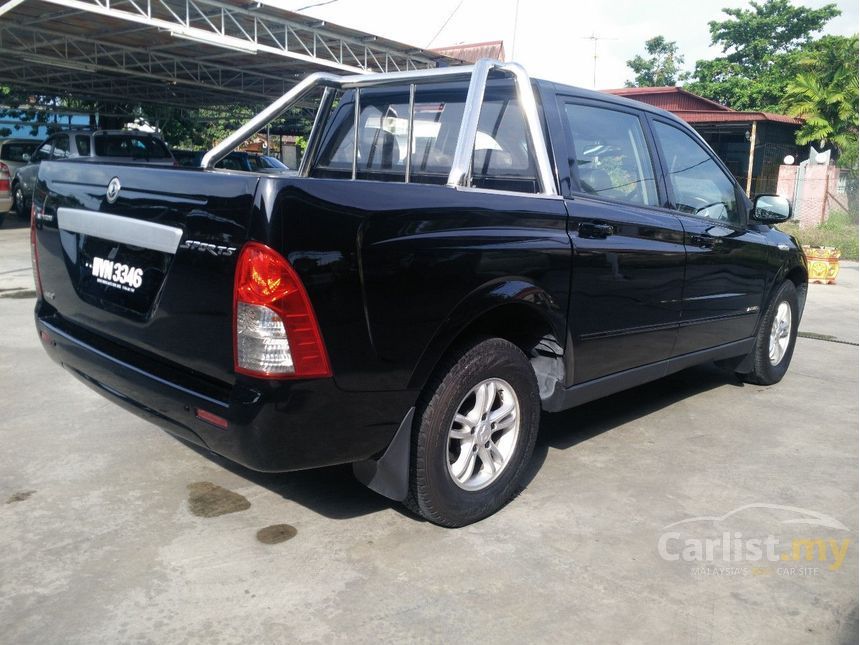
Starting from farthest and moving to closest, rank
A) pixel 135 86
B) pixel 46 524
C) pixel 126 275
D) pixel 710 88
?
1. pixel 710 88
2. pixel 135 86
3. pixel 46 524
4. pixel 126 275

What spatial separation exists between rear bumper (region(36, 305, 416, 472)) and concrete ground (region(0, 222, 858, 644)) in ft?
1.59

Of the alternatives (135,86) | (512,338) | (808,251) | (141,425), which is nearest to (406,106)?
(512,338)

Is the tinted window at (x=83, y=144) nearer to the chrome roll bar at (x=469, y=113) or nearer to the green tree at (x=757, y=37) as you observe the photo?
the chrome roll bar at (x=469, y=113)

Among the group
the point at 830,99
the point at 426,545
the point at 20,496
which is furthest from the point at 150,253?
the point at 830,99

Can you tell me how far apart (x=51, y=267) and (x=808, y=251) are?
11370 millimetres

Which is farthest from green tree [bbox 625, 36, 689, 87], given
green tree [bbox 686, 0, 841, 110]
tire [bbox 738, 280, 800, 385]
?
tire [bbox 738, 280, 800, 385]

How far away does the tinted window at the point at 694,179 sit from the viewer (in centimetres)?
449

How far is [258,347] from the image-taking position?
2.53m

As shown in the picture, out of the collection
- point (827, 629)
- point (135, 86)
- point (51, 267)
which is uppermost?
point (135, 86)

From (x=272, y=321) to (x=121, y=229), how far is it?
85 cm

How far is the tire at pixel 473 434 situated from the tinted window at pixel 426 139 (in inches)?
35.7

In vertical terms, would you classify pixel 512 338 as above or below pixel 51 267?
below

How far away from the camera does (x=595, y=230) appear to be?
12.0 ft

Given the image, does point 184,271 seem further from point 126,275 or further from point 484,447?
point 484,447
